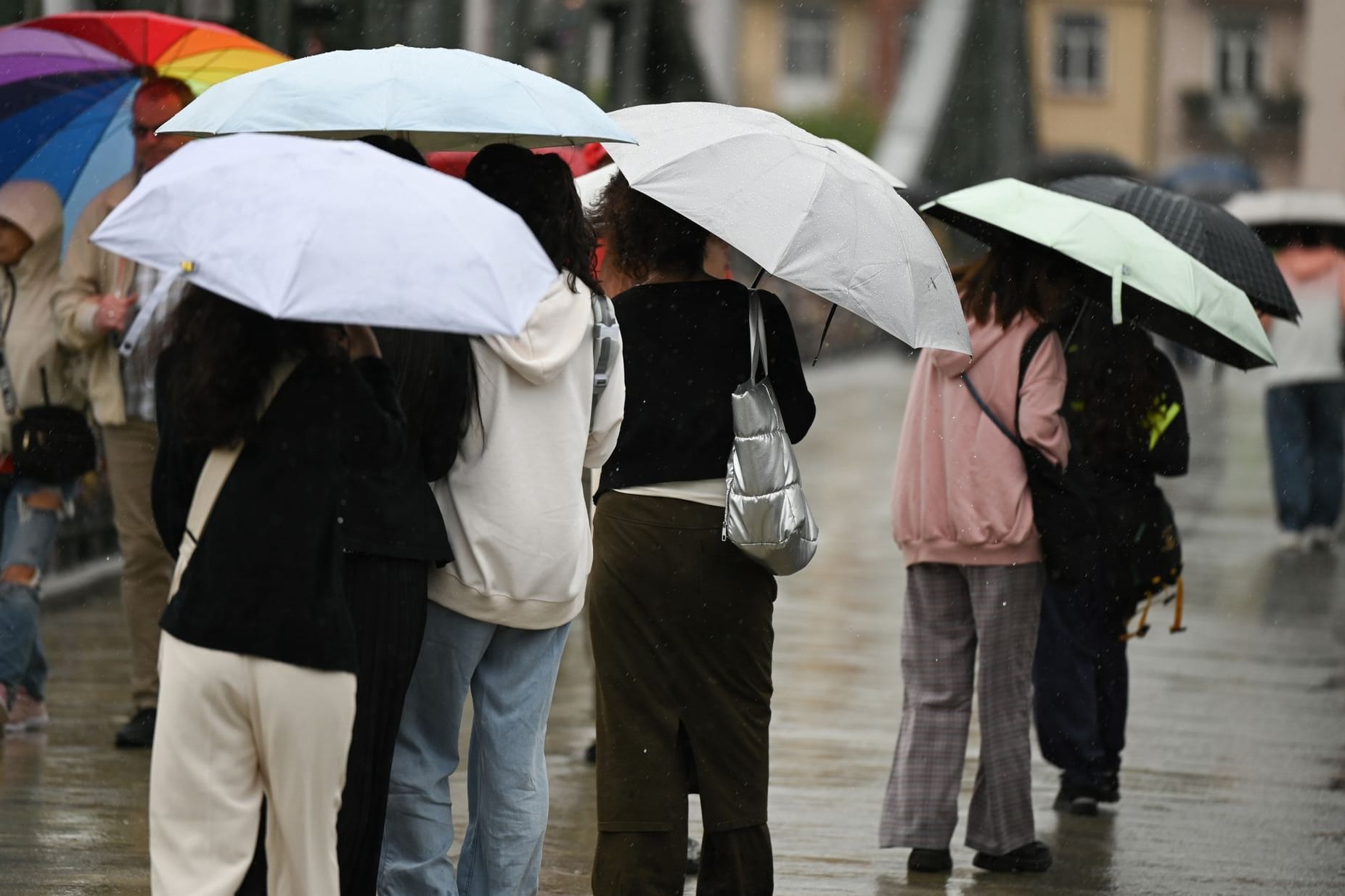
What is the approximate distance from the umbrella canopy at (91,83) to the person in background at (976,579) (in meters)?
2.31

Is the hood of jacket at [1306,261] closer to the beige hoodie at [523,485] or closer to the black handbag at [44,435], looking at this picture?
the black handbag at [44,435]

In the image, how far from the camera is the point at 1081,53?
72.2 meters

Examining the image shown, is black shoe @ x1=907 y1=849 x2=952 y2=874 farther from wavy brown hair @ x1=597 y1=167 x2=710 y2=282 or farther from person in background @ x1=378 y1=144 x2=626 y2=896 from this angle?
wavy brown hair @ x1=597 y1=167 x2=710 y2=282

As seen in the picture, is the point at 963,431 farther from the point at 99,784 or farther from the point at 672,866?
the point at 99,784

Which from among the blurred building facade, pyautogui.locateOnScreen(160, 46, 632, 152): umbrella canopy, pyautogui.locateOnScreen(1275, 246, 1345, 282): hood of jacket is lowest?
the blurred building facade

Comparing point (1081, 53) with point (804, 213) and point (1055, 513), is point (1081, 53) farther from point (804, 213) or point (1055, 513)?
point (804, 213)

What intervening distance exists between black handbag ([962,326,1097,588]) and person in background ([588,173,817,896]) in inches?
42.4

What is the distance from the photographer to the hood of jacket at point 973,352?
5.53m

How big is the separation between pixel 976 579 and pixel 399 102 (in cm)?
219

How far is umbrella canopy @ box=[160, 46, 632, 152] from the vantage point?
4.18 m

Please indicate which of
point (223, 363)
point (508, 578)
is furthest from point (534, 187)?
point (223, 363)

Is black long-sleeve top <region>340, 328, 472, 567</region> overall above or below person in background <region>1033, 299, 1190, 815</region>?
above

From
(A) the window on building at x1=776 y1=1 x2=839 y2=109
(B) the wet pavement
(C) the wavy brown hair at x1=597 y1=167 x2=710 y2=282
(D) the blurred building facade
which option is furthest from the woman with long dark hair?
(A) the window on building at x1=776 y1=1 x2=839 y2=109

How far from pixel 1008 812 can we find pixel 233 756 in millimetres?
2712
